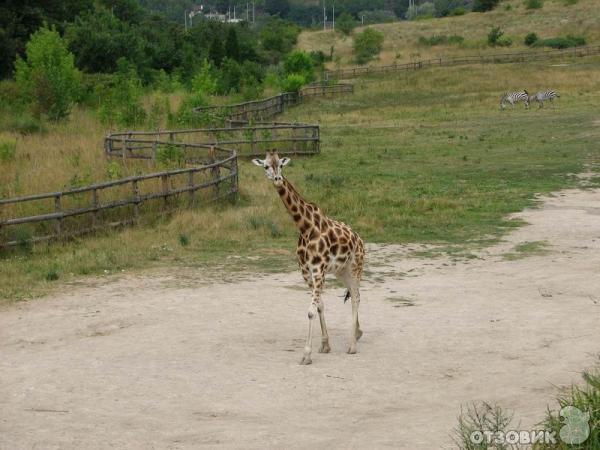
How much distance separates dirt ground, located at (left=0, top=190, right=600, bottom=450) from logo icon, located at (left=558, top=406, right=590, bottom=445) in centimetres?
131

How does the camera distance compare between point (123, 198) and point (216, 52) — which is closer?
point (123, 198)

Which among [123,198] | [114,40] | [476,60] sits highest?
[114,40]

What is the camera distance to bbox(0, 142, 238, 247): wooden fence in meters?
20.4

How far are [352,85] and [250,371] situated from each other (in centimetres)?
5995

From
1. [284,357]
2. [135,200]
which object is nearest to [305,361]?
[284,357]

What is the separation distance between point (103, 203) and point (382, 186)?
9555 mm

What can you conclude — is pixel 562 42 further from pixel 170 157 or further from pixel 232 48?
pixel 170 157

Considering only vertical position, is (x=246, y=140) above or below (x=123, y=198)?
below

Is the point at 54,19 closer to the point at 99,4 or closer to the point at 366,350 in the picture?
the point at 99,4

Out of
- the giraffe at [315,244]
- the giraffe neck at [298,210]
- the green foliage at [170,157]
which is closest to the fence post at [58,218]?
the giraffe at [315,244]

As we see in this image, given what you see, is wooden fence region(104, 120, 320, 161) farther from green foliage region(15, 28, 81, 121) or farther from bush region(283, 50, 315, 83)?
bush region(283, 50, 315, 83)

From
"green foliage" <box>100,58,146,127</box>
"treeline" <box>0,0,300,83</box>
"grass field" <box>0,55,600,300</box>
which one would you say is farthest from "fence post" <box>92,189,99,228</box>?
"treeline" <box>0,0,300,83</box>

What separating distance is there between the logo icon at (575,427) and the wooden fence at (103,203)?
1354 cm

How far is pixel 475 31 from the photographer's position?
368 ft
